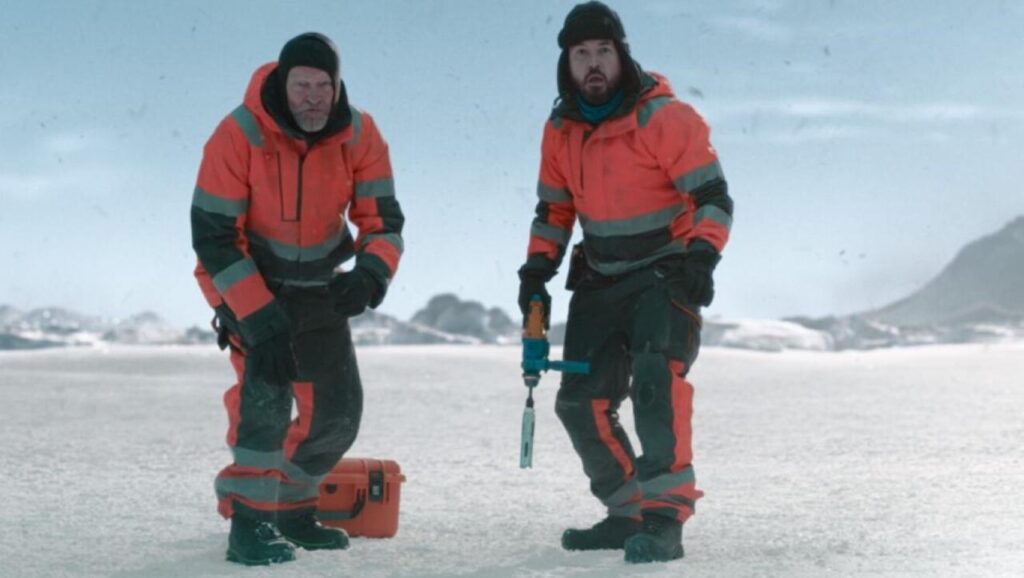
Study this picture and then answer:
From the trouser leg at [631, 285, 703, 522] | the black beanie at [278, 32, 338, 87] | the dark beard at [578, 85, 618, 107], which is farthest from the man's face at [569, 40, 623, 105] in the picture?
the black beanie at [278, 32, 338, 87]

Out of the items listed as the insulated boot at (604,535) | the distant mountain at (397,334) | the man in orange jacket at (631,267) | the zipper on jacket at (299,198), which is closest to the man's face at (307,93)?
the zipper on jacket at (299,198)

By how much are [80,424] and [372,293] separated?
157 inches

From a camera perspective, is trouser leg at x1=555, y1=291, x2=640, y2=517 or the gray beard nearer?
the gray beard

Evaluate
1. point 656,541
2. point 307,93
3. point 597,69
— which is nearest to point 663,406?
point 656,541

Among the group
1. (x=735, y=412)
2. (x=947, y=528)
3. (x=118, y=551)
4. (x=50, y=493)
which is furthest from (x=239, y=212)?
(x=735, y=412)

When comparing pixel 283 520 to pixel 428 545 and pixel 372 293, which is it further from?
pixel 372 293

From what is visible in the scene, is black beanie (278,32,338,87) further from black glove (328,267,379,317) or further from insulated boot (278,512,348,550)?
insulated boot (278,512,348,550)

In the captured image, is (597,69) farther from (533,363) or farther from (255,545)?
(255,545)

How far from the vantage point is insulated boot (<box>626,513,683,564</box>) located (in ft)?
12.0

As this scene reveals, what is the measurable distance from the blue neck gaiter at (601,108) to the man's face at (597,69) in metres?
0.01

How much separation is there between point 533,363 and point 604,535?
24.2 inches

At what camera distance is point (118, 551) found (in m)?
3.81

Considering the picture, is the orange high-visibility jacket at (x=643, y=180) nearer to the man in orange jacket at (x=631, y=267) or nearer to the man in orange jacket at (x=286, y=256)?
the man in orange jacket at (x=631, y=267)

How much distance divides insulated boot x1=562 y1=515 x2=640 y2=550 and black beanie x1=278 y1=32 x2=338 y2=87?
1.65m
